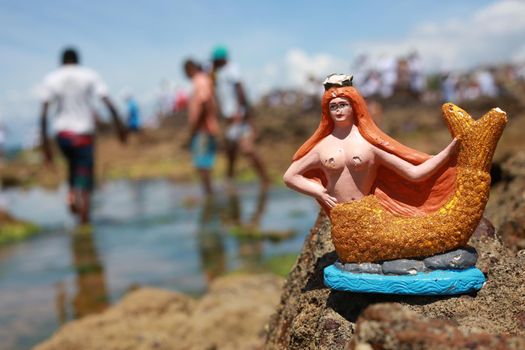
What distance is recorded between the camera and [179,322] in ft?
13.1

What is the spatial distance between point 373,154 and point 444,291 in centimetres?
56

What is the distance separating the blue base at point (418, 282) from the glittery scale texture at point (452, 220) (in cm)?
9

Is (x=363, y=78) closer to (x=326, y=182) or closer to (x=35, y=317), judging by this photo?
(x=35, y=317)

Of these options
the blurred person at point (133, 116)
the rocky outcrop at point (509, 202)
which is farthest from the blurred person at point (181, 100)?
the rocky outcrop at point (509, 202)

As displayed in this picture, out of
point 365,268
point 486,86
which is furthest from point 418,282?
point 486,86

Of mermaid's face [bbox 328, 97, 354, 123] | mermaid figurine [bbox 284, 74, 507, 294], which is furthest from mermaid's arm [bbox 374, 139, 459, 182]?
mermaid's face [bbox 328, 97, 354, 123]

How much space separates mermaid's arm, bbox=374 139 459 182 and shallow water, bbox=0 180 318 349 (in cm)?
296

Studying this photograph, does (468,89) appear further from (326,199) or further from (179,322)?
(326,199)

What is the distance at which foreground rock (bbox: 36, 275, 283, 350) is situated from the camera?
3.60 meters

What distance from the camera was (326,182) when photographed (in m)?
2.41

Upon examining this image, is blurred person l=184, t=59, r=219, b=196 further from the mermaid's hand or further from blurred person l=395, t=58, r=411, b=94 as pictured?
blurred person l=395, t=58, r=411, b=94

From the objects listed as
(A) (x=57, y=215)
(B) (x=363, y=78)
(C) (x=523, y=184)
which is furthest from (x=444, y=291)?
(B) (x=363, y=78)

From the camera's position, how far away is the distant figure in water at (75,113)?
685cm

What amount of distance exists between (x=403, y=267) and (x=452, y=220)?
9.7 inches
